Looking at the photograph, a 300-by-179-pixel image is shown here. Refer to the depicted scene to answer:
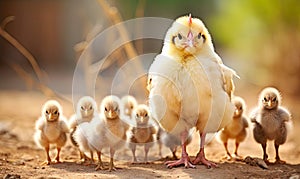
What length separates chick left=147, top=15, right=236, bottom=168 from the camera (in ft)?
17.9

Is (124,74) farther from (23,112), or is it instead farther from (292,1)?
(292,1)

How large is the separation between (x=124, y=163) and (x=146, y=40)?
11.9 metres

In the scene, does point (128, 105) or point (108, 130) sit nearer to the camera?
point (108, 130)

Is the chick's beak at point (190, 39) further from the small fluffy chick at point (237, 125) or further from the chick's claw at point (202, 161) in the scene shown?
the chick's claw at point (202, 161)

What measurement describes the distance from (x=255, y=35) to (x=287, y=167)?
5.75 m

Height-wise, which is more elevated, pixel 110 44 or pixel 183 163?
pixel 110 44

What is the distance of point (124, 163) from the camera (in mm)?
6125

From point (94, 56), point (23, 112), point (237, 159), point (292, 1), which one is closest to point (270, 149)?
point (237, 159)

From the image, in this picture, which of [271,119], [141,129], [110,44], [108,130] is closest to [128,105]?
[141,129]

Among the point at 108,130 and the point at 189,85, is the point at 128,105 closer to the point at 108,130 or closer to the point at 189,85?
the point at 108,130

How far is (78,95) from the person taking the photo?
39.4 feet

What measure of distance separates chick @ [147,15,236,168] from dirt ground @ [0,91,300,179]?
11.3 inches

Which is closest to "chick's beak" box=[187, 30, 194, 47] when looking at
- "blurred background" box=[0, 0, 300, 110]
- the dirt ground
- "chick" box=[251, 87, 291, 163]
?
"chick" box=[251, 87, 291, 163]

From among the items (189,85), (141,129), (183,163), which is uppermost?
(189,85)
